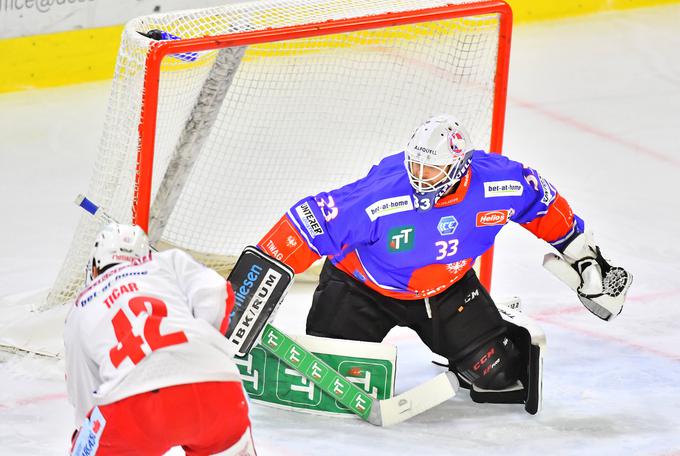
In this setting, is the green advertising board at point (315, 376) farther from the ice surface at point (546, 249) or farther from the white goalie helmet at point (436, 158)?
the white goalie helmet at point (436, 158)

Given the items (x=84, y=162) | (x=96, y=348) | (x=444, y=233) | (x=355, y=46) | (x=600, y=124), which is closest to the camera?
(x=96, y=348)

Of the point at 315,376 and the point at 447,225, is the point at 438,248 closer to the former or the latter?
the point at 447,225

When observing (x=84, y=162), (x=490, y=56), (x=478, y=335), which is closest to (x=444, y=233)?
(x=478, y=335)

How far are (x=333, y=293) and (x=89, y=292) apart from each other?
49.2 inches

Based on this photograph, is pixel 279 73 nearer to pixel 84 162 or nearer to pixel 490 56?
pixel 490 56

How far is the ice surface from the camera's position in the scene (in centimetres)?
408

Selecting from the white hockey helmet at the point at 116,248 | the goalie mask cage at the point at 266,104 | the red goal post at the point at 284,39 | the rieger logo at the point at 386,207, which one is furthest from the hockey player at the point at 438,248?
the white hockey helmet at the point at 116,248

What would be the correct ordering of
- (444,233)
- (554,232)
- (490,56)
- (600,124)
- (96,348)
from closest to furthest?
(96,348)
(444,233)
(554,232)
(490,56)
(600,124)

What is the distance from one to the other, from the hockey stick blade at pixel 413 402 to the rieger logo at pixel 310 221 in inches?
21.8

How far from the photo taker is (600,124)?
6820 mm

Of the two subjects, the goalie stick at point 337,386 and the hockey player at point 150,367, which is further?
the goalie stick at point 337,386

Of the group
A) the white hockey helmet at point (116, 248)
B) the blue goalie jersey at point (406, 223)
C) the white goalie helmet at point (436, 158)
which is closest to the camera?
the white hockey helmet at point (116, 248)

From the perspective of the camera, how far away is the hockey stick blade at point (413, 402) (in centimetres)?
412

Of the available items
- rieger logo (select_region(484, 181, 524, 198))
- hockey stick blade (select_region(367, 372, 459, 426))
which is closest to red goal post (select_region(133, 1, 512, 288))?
rieger logo (select_region(484, 181, 524, 198))
